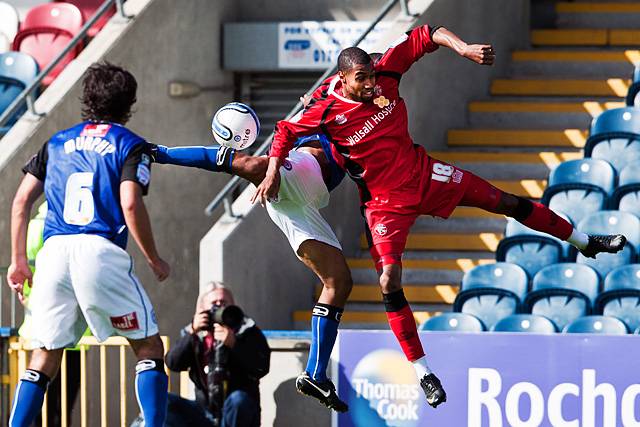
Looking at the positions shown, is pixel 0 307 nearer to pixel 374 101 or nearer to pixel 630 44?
pixel 374 101

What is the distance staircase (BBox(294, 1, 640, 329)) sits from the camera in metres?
11.8

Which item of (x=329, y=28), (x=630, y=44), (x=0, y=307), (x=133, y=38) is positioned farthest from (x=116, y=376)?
(x=630, y=44)

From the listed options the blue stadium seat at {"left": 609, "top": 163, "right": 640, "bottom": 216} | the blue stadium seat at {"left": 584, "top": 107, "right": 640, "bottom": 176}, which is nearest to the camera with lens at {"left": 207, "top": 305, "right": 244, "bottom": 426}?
the blue stadium seat at {"left": 609, "top": 163, "right": 640, "bottom": 216}

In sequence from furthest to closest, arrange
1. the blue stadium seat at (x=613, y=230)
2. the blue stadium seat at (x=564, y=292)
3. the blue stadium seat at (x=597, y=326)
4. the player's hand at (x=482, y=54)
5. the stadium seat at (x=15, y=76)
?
1. the stadium seat at (x=15, y=76)
2. the blue stadium seat at (x=613, y=230)
3. the blue stadium seat at (x=564, y=292)
4. the blue stadium seat at (x=597, y=326)
5. the player's hand at (x=482, y=54)

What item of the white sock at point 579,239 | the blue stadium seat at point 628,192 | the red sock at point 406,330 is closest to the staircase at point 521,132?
the blue stadium seat at point 628,192

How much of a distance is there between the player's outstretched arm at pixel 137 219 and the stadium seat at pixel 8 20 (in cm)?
695

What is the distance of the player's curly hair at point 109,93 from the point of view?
7918 millimetres

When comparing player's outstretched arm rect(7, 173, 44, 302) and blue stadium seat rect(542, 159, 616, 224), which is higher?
blue stadium seat rect(542, 159, 616, 224)

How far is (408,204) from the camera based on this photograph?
820 centimetres

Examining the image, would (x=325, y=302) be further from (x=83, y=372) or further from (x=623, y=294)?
(x=623, y=294)

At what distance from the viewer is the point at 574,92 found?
44.0 ft

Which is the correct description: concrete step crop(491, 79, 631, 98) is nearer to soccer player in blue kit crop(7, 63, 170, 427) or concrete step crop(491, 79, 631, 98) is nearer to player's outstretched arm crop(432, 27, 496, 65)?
player's outstretched arm crop(432, 27, 496, 65)

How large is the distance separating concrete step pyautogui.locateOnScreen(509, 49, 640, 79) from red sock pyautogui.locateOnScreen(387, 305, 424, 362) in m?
5.81

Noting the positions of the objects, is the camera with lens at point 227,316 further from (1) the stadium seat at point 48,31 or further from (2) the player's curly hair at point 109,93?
(1) the stadium seat at point 48,31
